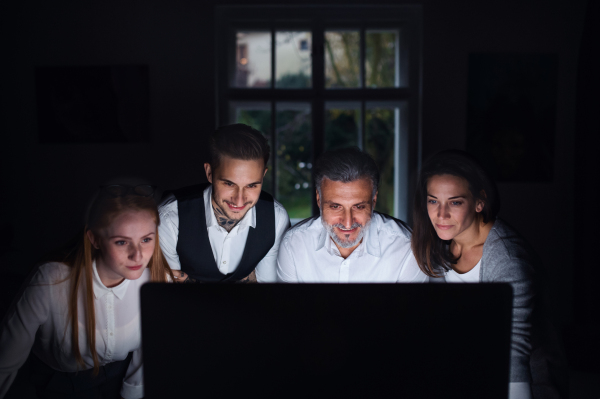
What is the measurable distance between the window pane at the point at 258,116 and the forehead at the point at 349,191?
4.83ft

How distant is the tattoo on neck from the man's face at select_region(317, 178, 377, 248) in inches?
15.0

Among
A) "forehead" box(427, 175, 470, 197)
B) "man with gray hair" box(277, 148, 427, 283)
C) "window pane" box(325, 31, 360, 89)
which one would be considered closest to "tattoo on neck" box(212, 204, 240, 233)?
"man with gray hair" box(277, 148, 427, 283)

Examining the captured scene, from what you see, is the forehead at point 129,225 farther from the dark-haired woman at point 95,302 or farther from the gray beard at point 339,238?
the gray beard at point 339,238

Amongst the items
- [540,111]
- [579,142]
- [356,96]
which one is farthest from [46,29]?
[579,142]

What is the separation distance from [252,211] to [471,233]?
844 mm

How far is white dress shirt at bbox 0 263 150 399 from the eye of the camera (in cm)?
92

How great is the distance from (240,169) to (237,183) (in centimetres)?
6

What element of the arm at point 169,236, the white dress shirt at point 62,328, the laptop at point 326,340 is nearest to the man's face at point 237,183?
the arm at point 169,236

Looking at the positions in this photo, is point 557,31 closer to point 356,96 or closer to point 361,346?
point 356,96

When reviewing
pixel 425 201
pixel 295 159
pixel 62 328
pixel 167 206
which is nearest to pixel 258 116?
pixel 295 159

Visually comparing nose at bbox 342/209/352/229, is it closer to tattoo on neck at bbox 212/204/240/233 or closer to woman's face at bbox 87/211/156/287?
tattoo on neck at bbox 212/204/240/233

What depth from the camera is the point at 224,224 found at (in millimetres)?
1526

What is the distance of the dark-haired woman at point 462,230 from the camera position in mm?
1087

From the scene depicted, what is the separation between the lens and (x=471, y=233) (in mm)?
1210
